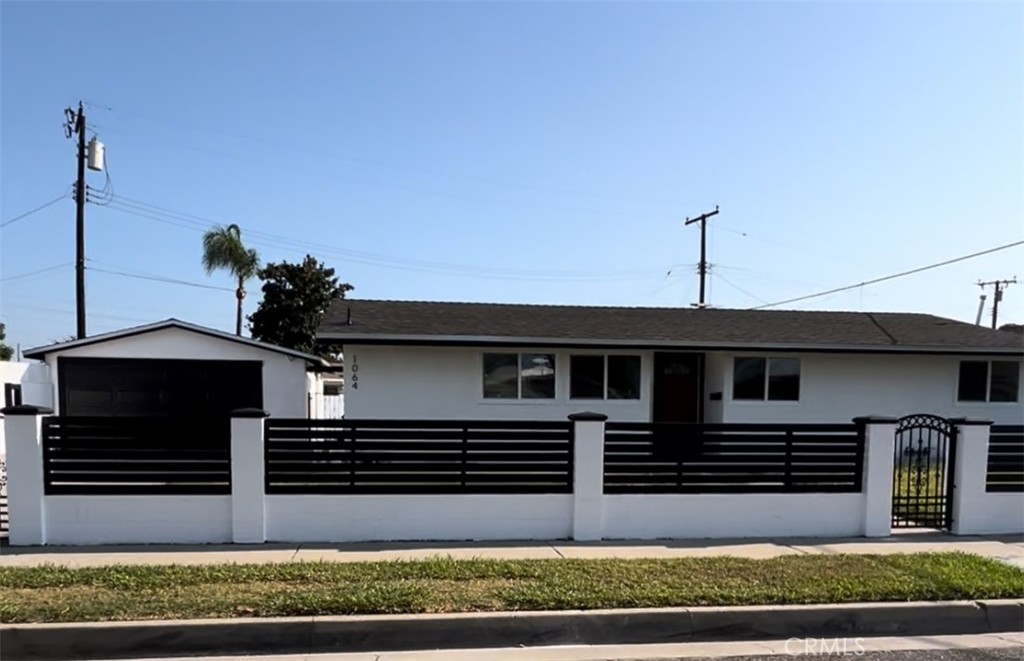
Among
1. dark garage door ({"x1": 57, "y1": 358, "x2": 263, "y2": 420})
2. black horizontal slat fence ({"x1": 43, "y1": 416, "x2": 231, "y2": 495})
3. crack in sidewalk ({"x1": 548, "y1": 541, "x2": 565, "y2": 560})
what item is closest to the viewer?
crack in sidewalk ({"x1": 548, "y1": 541, "x2": 565, "y2": 560})

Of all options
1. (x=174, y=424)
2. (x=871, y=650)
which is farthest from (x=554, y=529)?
(x=174, y=424)

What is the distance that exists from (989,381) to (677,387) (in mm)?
6906

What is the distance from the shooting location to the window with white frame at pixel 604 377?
40.7ft

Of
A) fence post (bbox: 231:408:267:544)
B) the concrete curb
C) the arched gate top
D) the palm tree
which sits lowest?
the concrete curb

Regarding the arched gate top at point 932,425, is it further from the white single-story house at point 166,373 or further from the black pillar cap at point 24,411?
the white single-story house at point 166,373

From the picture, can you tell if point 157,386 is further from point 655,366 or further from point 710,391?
point 710,391

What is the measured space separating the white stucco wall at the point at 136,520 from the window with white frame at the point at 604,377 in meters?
7.40

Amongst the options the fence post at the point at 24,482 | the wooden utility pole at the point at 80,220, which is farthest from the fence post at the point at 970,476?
the wooden utility pole at the point at 80,220

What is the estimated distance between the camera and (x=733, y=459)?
6934 millimetres

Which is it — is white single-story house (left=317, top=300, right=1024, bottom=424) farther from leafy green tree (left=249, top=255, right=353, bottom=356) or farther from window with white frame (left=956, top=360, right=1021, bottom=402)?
leafy green tree (left=249, top=255, right=353, bottom=356)

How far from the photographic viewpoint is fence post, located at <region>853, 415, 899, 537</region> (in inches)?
273

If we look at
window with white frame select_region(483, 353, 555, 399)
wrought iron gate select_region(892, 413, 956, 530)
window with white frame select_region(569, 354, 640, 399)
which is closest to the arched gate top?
wrought iron gate select_region(892, 413, 956, 530)

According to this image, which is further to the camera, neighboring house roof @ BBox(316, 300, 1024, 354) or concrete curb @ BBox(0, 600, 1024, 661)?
neighboring house roof @ BBox(316, 300, 1024, 354)

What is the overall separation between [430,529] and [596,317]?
28.0 ft
